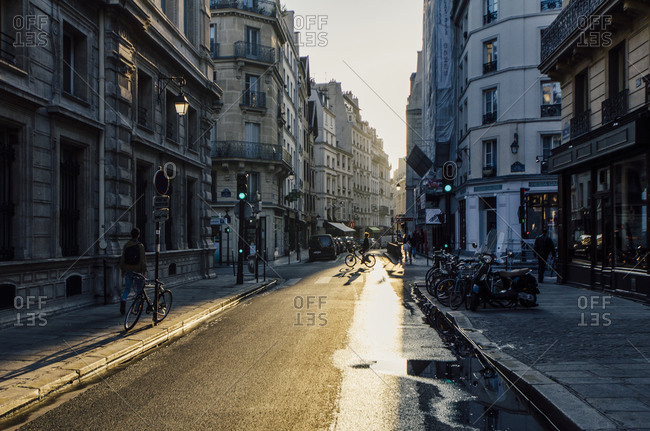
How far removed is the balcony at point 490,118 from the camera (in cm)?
3152

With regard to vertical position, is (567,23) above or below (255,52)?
below

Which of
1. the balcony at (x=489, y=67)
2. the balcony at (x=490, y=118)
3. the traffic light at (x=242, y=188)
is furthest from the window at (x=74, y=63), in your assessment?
the balcony at (x=489, y=67)

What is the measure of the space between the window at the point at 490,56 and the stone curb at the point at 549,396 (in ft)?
88.5

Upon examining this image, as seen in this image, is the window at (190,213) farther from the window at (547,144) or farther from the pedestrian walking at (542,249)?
the window at (547,144)

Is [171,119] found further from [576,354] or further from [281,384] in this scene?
[576,354]

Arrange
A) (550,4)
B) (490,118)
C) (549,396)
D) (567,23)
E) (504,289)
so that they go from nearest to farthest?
(549,396)
(504,289)
(567,23)
(550,4)
(490,118)

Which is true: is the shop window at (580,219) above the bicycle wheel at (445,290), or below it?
above

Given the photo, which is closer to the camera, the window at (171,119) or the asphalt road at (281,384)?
the asphalt road at (281,384)

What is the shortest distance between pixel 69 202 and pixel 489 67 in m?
25.4

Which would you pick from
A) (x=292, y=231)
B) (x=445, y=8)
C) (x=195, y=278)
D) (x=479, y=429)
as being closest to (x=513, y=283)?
(x=479, y=429)

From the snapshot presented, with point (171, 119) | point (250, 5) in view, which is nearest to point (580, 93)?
point (171, 119)

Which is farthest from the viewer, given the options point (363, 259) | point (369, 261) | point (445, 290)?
point (369, 261)

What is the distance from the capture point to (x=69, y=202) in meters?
13.2

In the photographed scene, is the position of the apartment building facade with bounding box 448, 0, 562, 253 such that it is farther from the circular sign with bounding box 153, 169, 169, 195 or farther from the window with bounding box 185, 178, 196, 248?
the circular sign with bounding box 153, 169, 169, 195
